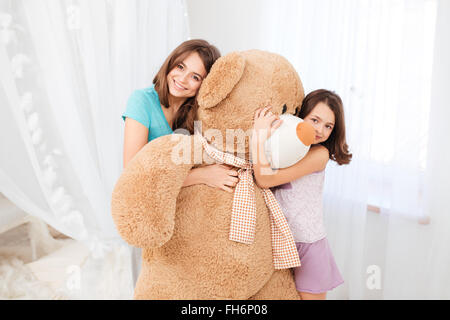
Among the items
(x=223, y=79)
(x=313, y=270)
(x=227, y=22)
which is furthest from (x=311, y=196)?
(x=227, y=22)

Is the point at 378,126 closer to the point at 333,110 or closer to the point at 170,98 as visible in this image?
the point at 333,110

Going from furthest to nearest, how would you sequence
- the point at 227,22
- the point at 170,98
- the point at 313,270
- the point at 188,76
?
the point at 227,22, the point at 170,98, the point at 188,76, the point at 313,270

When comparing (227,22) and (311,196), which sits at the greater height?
(227,22)

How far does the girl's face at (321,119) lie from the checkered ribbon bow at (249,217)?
0.23 m

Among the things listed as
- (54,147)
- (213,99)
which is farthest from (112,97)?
(213,99)

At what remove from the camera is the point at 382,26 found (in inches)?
46.4

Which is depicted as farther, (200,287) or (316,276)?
(316,276)

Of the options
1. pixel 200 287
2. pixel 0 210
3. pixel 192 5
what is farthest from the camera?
pixel 192 5

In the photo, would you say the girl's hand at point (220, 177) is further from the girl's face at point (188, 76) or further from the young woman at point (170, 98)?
the girl's face at point (188, 76)

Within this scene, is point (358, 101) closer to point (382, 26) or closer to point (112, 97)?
point (382, 26)

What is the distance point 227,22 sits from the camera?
1.64 metres

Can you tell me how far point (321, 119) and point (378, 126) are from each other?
46 centimetres

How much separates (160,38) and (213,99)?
25.5 inches

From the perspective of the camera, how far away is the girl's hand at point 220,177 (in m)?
0.85
